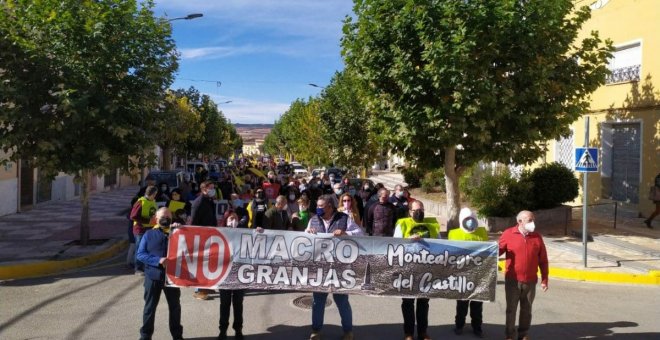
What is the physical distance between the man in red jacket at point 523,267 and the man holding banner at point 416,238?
2.96 feet

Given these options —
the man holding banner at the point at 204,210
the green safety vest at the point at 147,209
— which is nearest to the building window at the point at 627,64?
the man holding banner at the point at 204,210

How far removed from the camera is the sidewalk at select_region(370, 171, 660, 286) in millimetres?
10086

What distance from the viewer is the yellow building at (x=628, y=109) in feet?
50.8

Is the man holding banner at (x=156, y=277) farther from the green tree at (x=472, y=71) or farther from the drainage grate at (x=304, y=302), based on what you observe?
the green tree at (x=472, y=71)

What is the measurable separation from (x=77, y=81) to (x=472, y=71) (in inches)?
323

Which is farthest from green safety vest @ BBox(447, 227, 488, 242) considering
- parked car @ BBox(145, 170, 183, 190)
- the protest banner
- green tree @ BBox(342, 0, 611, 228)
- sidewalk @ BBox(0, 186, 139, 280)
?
parked car @ BBox(145, 170, 183, 190)

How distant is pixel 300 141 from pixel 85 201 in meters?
28.3

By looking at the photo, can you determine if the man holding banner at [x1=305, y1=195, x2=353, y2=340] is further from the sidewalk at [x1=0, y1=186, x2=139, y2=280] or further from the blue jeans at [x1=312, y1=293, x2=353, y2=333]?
the sidewalk at [x1=0, y1=186, x2=139, y2=280]

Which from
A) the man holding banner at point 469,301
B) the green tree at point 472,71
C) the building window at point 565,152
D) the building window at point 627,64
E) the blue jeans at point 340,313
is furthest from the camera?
the building window at point 565,152

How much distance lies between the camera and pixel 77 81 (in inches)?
440

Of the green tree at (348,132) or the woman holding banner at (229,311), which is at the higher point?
the green tree at (348,132)

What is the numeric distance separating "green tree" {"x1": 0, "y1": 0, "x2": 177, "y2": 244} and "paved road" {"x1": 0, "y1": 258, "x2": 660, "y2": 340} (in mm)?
3266

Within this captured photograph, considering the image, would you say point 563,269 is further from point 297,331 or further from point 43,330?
point 43,330

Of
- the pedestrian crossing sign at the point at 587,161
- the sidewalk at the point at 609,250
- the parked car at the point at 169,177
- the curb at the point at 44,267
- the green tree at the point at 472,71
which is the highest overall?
the green tree at the point at 472,71
